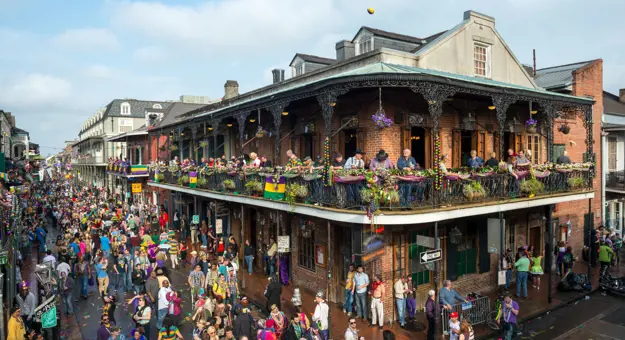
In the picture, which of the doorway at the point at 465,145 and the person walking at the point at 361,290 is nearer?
the person walking at the point at 361,290

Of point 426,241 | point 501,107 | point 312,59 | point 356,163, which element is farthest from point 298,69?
point 426,241

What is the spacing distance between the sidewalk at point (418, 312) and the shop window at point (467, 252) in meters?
1.21

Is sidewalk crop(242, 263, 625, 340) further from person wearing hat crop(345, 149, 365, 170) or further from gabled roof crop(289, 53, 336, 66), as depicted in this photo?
gabled roof crop(289, 53, 336, 66)

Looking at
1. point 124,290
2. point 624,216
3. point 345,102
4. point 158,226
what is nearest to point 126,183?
point 158,226

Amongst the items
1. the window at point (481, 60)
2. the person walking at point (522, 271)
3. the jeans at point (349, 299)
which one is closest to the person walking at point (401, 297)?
the jeans at point (349, 299)

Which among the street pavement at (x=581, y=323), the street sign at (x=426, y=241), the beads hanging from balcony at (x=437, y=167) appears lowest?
the street pavement at (x=581, y=323)

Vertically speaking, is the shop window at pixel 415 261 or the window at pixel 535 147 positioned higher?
the window at pixel 535 147

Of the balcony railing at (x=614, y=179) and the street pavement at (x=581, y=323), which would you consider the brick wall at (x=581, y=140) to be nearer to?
the balcony railing at (x=614, y=179)

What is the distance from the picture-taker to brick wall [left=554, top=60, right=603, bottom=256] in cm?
1916

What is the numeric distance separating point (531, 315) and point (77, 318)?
44.8ft

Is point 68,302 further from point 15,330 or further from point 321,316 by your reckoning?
point 321,316

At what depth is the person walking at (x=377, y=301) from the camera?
11.2 m

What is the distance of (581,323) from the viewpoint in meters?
12.3

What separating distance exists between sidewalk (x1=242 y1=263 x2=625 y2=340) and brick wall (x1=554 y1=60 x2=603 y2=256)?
246 centimetres
